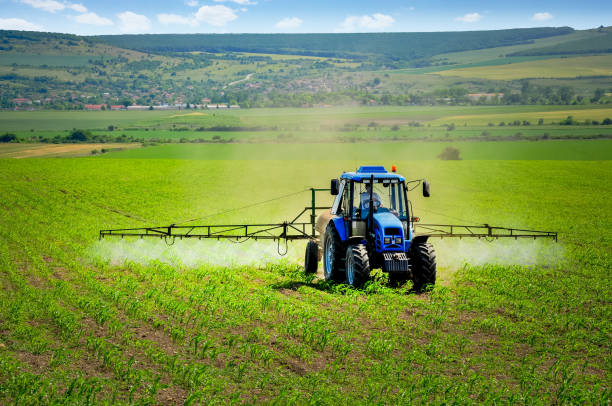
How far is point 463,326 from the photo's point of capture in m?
12.3

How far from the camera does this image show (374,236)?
15.2m

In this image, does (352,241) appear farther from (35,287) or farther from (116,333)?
(35,287)

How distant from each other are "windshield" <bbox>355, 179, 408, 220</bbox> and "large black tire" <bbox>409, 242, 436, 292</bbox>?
1316mm

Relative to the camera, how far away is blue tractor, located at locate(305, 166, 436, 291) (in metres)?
14.6

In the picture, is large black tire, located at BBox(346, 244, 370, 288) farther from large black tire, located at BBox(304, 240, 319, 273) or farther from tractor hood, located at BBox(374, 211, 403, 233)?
large black tire, located at BBox(304, 240, 319, 273)

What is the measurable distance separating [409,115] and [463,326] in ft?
304

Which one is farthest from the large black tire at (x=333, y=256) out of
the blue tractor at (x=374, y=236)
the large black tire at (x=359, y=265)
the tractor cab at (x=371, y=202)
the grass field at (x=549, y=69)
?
the grass field at (x=549, y=69)

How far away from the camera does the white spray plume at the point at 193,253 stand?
19.2 m

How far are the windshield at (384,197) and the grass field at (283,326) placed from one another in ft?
7.20

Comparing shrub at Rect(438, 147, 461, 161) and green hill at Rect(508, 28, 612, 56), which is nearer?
shrub at Rect(438, 147, 461, 161)

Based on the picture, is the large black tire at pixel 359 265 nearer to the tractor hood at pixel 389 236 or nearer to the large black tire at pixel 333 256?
the tractor hood at pixel 389 236

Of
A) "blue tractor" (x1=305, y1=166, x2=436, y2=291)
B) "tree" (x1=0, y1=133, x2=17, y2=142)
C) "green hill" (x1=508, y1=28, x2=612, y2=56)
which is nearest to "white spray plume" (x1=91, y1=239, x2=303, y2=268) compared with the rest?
"blue tractor" (x1=305, y1=166, x2=436, y2=291)

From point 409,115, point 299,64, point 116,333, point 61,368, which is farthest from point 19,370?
point 299,64

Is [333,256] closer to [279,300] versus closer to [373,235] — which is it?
[373,235]
